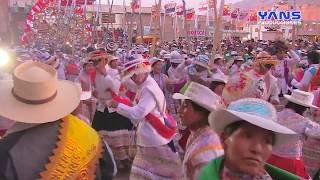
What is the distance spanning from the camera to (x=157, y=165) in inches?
202

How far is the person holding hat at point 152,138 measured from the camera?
16.8 feet

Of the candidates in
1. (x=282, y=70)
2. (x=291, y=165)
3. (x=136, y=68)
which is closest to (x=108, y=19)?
(x=282, y=70)

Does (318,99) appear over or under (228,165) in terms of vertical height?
under

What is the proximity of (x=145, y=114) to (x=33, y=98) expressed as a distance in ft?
8.86

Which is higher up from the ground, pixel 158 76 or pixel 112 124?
pixel 158 76

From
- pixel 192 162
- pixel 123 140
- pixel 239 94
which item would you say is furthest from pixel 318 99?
pixel 192 162

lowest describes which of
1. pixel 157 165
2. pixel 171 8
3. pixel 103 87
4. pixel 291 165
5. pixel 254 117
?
pixel 157 165

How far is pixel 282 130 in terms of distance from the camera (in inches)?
94.8

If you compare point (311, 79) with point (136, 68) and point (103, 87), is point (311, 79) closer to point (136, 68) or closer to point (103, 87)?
point (103, 87)

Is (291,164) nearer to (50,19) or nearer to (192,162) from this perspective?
(192,162)

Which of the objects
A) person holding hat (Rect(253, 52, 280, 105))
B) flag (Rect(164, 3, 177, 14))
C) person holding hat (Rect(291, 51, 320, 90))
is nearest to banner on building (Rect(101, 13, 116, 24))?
flag (Rect(164, 3, 177, 14))

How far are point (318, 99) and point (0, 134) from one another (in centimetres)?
508

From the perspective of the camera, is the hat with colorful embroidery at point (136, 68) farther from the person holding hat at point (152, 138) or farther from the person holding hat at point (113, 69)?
the person holding hat at point (113, 69)

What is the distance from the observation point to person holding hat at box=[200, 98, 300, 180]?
7.61 ft
